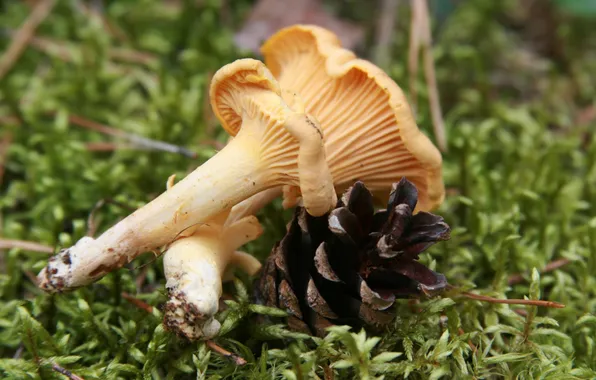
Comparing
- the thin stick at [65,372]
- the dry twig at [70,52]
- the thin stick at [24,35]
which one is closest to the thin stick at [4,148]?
the thin stick at [24,35]

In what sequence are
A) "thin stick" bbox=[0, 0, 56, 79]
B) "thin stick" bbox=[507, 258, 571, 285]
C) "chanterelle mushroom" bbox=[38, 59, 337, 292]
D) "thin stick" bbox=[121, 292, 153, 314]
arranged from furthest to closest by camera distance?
"thin stick" bbox=[0, 0, 56, 79] < "thin stick" bbox=[507, 258, 571, 285] < "thin stick" bbox=[121, 292, 153, 314] < "chanterelle mushroom" bbox=[38, 59, 337, 292]

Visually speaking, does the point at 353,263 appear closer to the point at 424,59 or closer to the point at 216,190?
the point at 216,190

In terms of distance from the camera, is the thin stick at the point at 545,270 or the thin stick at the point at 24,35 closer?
the thin stick at the point at 545,270

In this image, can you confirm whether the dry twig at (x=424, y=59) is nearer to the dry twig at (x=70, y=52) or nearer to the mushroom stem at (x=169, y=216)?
the mushroom stem at (x=169, y=216)

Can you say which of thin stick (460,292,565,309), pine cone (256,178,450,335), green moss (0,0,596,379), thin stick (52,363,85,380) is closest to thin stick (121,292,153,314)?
green moss (0,0,596,379)

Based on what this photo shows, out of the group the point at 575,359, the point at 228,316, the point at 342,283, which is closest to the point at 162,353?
the point at 228,316

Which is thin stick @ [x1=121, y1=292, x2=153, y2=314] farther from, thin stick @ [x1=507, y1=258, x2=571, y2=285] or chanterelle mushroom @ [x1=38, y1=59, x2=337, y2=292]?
thin stick @ [x1=507, y1=258, x2=571, y2=285]
